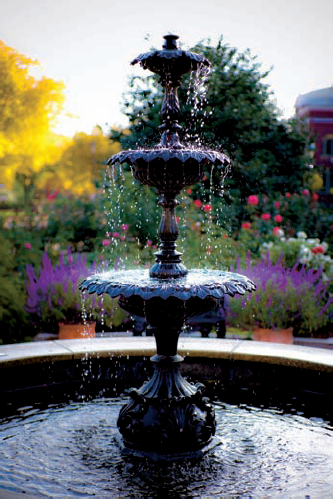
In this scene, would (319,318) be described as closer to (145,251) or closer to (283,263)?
(283,263)

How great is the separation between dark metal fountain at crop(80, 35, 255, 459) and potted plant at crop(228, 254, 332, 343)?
318 centimetres

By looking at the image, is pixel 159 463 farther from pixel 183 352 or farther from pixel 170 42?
pixel 170 42

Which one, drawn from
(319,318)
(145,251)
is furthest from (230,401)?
(145,251)

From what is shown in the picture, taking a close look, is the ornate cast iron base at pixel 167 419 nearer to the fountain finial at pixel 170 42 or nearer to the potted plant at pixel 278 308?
the fountain finial at pixel 170 42

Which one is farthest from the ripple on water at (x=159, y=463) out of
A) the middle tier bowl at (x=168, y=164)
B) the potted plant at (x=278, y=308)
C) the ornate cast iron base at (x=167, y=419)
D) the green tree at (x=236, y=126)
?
the green tree at (x=236, y=126)

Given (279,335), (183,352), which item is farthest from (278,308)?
(183,352)

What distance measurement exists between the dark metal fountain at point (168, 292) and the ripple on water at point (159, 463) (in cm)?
21

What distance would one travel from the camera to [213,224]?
1286cm

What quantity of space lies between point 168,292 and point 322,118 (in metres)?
33.6

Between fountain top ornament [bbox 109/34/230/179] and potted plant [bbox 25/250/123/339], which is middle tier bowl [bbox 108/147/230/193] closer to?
fountain top ornament [bbox 109/34/230/179]

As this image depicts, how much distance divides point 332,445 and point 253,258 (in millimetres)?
6489

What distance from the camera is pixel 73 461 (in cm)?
479

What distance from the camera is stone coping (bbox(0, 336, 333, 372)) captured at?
6.45 metres

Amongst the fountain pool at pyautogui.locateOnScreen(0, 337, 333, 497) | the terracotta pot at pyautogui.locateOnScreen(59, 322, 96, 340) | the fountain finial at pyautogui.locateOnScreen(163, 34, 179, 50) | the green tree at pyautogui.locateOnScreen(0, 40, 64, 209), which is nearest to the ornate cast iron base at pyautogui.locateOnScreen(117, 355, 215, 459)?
the fountain pool at pyautogui.locateOnScreen(0, 337, 333, 497)
